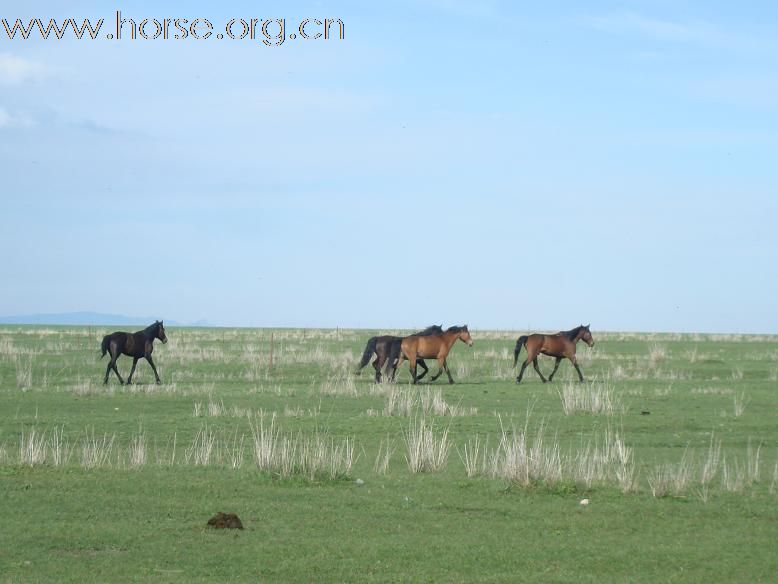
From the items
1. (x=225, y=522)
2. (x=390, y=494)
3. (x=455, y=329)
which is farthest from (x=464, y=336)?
(x=225, y=522)

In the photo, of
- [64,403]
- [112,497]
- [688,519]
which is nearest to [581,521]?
[688,519]

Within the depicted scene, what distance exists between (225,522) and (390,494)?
7.96ft

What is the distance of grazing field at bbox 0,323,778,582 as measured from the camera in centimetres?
888

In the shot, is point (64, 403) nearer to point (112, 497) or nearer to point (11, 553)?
point (112, 497)

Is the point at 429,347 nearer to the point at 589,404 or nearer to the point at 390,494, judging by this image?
the point at 589,404

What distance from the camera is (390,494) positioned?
12.0 metres

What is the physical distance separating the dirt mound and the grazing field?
5.4 inches

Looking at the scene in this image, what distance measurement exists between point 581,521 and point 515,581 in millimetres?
2434

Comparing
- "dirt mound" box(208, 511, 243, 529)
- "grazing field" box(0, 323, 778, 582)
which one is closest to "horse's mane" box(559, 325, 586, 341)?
"grazing field" box(0, 323, 778, 582)

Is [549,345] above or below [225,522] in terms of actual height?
above

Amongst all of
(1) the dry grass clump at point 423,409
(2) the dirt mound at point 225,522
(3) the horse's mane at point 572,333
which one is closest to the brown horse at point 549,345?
(3) the horse's mane at point 572,333

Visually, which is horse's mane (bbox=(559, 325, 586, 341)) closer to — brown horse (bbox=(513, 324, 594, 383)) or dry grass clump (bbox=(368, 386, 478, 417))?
brown horse (bbox=(513, 324, 594, 383))

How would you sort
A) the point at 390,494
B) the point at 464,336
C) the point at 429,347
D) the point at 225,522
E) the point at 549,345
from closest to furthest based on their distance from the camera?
the point at 225,522 < the point at 390,494 < the point at 429,347 < the point at 464,336 < the point at 549,345

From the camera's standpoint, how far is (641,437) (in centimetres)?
1766
